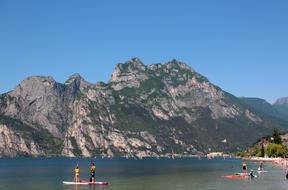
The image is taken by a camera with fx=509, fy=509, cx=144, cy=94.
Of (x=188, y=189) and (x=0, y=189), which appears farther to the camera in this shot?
(x=0, y=189)

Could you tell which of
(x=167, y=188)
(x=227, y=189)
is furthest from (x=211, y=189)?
(x=167, y=188)

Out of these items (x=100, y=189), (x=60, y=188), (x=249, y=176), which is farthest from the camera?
(x=249, y=176)

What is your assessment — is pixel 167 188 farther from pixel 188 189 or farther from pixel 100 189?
pixel 100 189

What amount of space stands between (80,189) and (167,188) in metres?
16.5

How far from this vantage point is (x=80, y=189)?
316ft

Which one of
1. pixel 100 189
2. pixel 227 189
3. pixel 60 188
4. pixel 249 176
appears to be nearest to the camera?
pixel 227 189

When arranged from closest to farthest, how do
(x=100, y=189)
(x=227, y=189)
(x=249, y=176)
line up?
(x=227, y=189) → (x=100, y=189) → (x=249, y=176)

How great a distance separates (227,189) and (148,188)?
51.8 feet

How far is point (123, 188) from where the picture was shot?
322 ft

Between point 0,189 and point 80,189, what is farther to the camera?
Result: point 0,189

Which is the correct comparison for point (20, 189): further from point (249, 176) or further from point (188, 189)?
point (249, 176)

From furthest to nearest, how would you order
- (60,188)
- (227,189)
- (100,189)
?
(60,188) → (100,189) → (227,189)

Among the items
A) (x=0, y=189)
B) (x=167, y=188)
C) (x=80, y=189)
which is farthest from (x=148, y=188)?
(x=0, y=189)

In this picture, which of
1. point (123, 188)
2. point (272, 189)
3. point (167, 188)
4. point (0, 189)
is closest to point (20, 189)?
point (0, 189)
